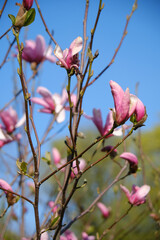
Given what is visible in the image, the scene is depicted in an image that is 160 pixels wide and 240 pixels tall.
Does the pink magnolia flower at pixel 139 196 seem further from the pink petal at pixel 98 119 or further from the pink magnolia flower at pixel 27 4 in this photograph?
the pink magnolia flower at pixel 27 4

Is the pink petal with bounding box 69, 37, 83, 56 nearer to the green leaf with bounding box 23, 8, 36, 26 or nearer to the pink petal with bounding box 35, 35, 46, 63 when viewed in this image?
the green leaf with bounding box 23, 8, 36, 26

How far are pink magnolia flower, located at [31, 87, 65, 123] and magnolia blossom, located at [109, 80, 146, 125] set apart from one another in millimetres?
480

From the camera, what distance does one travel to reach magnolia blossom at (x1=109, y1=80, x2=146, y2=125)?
1.86 ft

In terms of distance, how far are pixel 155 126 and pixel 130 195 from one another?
36.3 ft

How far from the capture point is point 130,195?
33.6 inches

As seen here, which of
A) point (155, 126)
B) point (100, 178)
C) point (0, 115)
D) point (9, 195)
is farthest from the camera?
point (155, 126)

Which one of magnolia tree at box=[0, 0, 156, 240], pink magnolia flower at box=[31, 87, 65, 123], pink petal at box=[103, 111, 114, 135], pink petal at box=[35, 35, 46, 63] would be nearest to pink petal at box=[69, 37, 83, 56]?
magnolia tree at box=[0, 0, 156, 240]

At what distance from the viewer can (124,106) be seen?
1.86ft

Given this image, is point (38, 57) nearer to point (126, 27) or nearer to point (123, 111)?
point (126, 27)

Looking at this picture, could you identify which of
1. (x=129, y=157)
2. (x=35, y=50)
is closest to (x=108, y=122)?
(x=129, y=157)

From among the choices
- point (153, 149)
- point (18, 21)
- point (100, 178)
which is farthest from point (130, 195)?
point (153, 149)

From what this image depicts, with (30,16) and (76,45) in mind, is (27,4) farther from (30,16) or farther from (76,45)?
(76,45)

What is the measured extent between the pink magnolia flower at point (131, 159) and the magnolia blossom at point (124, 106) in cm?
21

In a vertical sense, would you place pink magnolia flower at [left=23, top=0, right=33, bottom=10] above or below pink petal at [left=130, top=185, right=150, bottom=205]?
above
